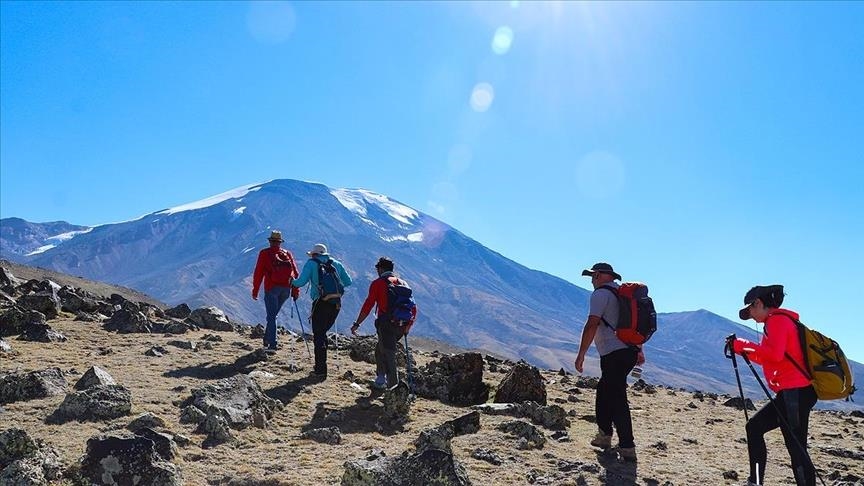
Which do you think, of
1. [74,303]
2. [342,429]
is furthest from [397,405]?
[74,303]

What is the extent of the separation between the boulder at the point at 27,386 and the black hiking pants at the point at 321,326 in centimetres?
442

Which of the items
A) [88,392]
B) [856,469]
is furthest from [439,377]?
[856,469]

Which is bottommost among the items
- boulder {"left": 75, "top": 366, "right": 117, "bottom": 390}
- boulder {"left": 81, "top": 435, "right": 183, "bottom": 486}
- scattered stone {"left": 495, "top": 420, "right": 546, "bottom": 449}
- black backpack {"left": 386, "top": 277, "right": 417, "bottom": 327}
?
boulder {"left": 81, "top": 435, "right": 183, "bottom": 486}

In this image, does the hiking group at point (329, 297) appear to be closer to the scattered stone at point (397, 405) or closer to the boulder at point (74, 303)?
the scattered stone at point (397, 405)

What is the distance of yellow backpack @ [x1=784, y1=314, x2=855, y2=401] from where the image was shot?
635 cm

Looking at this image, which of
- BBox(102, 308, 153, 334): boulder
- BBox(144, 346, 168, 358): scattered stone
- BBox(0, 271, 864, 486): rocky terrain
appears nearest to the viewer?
BBox(0, 271, 864, 486): rocky terrain

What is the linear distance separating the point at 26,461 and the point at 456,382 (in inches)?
288

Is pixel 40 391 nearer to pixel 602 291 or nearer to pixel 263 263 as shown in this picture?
pixel 263 263

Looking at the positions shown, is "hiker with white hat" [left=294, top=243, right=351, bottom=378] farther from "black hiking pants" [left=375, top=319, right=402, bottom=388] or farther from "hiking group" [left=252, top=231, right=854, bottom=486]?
"black hiking pants" [left=375, top=319, right=402, bottom=388]

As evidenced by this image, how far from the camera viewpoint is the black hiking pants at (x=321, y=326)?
38.8 ft

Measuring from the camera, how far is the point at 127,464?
5.99m

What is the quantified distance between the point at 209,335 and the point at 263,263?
4017 mm

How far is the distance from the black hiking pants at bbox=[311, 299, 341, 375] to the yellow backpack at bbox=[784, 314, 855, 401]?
8.15 metres

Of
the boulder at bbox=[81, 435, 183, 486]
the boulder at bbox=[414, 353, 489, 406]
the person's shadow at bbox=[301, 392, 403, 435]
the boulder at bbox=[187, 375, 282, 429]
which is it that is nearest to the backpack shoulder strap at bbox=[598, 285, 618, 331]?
the person's shadow at bbox=[301, 392, 403, 435]
